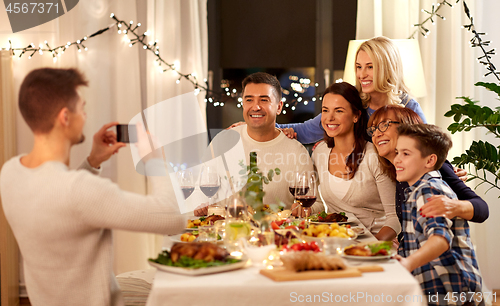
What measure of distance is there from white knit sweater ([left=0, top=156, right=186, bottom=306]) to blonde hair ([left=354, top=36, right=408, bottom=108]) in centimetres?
177

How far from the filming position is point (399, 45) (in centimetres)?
310

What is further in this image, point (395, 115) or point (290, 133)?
point (290, 133)

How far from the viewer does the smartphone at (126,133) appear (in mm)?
1495

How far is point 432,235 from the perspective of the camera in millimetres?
1517

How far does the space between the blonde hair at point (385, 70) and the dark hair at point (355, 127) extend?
21 centimetres

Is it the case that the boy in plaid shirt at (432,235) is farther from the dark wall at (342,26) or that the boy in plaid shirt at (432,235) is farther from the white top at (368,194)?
the dark wall at (342,26)

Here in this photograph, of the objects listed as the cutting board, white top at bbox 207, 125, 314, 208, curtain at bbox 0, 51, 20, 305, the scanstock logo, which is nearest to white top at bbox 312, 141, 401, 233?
white top at bbox 207, 125, 314, 208

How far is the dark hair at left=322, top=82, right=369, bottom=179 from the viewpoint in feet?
7.97

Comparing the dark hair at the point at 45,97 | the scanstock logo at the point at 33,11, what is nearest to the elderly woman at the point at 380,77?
the dark hair at the point at 45,97

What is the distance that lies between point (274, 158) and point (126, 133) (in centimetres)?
136

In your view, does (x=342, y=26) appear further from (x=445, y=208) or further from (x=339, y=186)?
(x=445, y=208)

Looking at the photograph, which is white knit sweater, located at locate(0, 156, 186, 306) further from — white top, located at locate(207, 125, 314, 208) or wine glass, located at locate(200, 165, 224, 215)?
white top, located at locate(207, 125, 314, 208)

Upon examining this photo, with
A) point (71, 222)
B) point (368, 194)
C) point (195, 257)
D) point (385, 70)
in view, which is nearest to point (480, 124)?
point (385, 70)

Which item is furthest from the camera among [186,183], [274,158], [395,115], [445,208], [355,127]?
[274,158]
